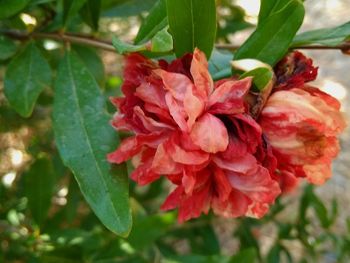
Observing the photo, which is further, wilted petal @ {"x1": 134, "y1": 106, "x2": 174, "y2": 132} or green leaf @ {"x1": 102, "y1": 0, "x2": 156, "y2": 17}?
green leaf @ {"x1": 102, "y1": 0, "x2": 156, "y2": 17}

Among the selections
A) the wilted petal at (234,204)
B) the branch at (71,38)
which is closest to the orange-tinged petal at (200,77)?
the wilted petal at (234,204)

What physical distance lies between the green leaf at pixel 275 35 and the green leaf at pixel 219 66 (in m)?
0.03

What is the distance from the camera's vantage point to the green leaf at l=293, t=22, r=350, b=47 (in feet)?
1.92

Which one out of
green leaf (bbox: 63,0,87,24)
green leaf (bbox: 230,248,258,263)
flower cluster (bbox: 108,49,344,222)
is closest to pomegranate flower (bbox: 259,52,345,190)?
flower cluster (bbox: 108,49,344,222)

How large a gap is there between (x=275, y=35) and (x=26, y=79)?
1.19 ft

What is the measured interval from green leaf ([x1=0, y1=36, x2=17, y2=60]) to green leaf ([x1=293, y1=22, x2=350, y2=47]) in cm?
41

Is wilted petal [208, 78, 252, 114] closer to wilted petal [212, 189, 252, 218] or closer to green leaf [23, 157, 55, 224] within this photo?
wilted petal [212, 189, 252, 218]

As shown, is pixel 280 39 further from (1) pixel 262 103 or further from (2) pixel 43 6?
(2) pixel 43 6

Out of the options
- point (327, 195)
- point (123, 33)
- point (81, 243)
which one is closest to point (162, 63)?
point (81, 243)

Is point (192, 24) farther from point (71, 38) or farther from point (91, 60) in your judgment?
point (91, 60)

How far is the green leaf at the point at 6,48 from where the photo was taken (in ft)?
2.61

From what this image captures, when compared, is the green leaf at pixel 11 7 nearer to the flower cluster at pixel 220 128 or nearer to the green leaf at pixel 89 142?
the green leaf at pixel 89 142

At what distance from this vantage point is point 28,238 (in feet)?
3.32

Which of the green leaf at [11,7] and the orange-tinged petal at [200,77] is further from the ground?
the orange-tinged petal at [200,77]
